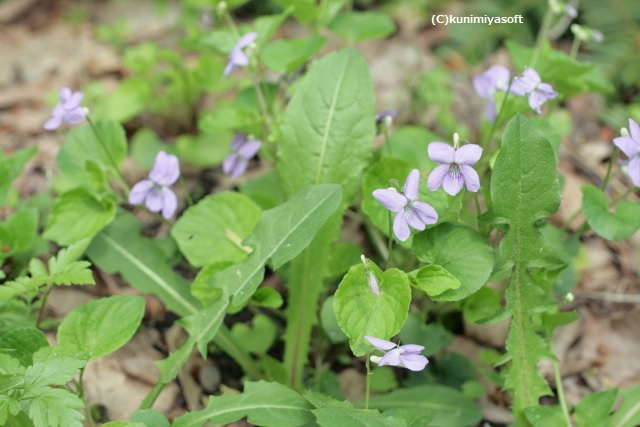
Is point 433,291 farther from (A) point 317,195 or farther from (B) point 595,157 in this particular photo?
(B) point 595,157

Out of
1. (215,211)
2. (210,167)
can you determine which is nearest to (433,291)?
(215,211)

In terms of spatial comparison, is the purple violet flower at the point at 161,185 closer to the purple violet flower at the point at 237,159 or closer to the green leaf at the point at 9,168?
the purple violet flower at the point at 237,159

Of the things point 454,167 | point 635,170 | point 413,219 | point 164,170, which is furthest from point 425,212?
point 164,170

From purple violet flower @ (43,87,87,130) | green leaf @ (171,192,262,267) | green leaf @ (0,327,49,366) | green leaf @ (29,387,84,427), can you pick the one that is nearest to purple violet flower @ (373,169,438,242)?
green leaf @ (171,192,262,267)

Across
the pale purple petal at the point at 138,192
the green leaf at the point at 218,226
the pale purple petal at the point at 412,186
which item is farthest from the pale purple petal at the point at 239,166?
the pale purple petal at the point at 412,186

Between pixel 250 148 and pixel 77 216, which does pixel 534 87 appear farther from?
pixel 77 216

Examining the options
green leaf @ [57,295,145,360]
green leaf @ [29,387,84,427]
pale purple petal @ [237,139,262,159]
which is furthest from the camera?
pale purple petal @ [237,139,262,159]

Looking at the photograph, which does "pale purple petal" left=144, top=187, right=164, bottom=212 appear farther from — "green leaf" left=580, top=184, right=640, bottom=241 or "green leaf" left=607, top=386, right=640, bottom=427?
"green leaf" left=607, top=386, right=640, bottom=427
